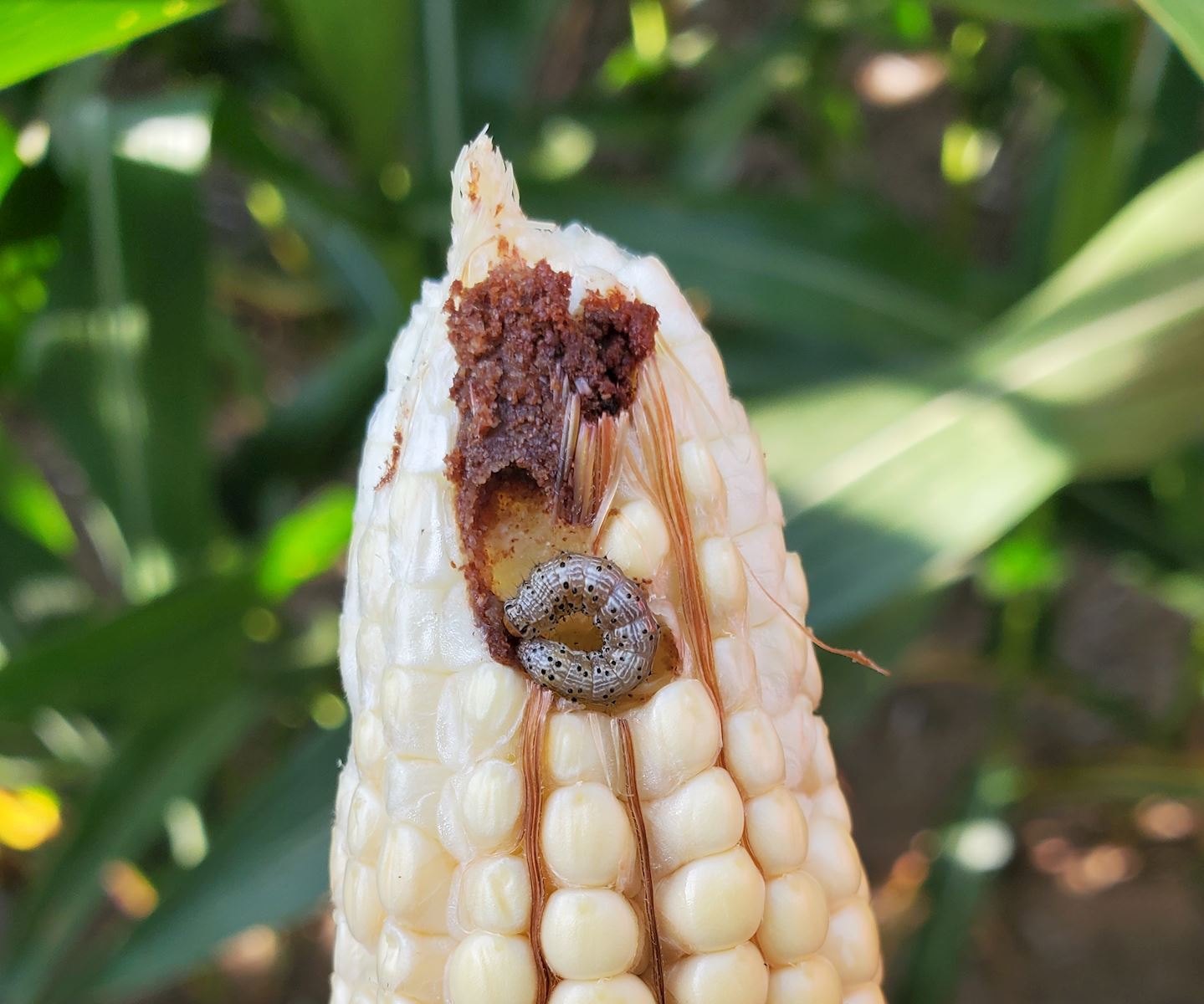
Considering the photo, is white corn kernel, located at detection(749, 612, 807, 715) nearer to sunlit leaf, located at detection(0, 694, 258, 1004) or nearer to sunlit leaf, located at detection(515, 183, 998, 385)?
sunlit leaf, located at detection(515, 183, 998, 385)

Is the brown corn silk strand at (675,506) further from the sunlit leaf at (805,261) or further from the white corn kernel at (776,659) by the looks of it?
the sunlit leaf at (805,261)

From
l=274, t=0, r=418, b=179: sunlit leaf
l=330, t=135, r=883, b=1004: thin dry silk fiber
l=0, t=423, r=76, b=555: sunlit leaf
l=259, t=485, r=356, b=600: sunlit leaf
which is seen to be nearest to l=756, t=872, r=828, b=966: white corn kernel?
l=330, t=135, r=883, b=1004: thin dry silk fiber

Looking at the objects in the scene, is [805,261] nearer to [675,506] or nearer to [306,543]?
[306,543]

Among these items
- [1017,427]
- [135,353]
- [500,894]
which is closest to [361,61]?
[135,353]

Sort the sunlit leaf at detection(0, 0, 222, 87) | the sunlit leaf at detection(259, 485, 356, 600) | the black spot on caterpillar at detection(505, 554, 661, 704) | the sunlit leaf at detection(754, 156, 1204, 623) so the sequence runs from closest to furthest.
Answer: the black spot on caterpillar at detection(505, 554, 661, 704) < the sunlit leaf at detection(0, 0, 222, 87) < the sunlit leaf at detection(754, 156, 1204, 623) < the sunlit leaf at detection(259, 485, 356, 600)

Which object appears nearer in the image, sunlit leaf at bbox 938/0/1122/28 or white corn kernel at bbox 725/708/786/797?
white corn kernel at bbox 725/708/786/797

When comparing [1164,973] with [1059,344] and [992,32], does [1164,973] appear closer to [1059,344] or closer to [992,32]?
[1059,344]
